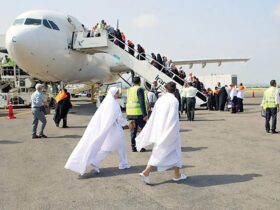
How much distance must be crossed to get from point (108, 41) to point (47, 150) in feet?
40.8

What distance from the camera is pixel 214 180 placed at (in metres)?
6.45

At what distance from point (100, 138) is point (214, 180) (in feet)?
7.07

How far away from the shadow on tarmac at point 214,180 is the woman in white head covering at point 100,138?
1.35m

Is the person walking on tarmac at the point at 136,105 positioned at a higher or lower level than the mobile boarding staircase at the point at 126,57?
lower

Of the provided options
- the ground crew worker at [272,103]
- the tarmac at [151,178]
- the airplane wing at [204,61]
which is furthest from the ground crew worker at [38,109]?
the airplane wing at [204,61]

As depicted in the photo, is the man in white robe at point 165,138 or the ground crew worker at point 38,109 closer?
the man in white robe at point 165,138

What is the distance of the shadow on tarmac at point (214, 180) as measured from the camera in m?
6.25

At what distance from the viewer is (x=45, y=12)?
65.9 feet

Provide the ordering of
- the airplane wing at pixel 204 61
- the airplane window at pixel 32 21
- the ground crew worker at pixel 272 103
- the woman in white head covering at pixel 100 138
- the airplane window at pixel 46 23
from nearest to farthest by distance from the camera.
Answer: the woman in white head covering at pixel 100 138, the ground crew worker at pixel 272 103, the airplane window at pixel 32 21, the airplane window at pixel 46 23, the airplane wing at pixel 204 61

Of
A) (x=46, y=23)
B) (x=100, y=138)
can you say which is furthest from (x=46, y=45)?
(x=100, y=138)

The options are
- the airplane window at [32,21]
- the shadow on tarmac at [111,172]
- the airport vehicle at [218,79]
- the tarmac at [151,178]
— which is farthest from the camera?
the airport vehicle at [218,79]

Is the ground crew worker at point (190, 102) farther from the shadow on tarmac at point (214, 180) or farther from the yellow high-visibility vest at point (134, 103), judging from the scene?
the shadow on tarmac at point (214, 180)

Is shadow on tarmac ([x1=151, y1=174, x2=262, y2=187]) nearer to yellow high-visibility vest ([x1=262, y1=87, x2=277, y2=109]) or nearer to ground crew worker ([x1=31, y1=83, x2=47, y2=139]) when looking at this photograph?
yellow high-visibility vest ([x1=262, y1=87, x2=277, y2=109])

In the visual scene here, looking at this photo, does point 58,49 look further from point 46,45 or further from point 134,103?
point 134,103
